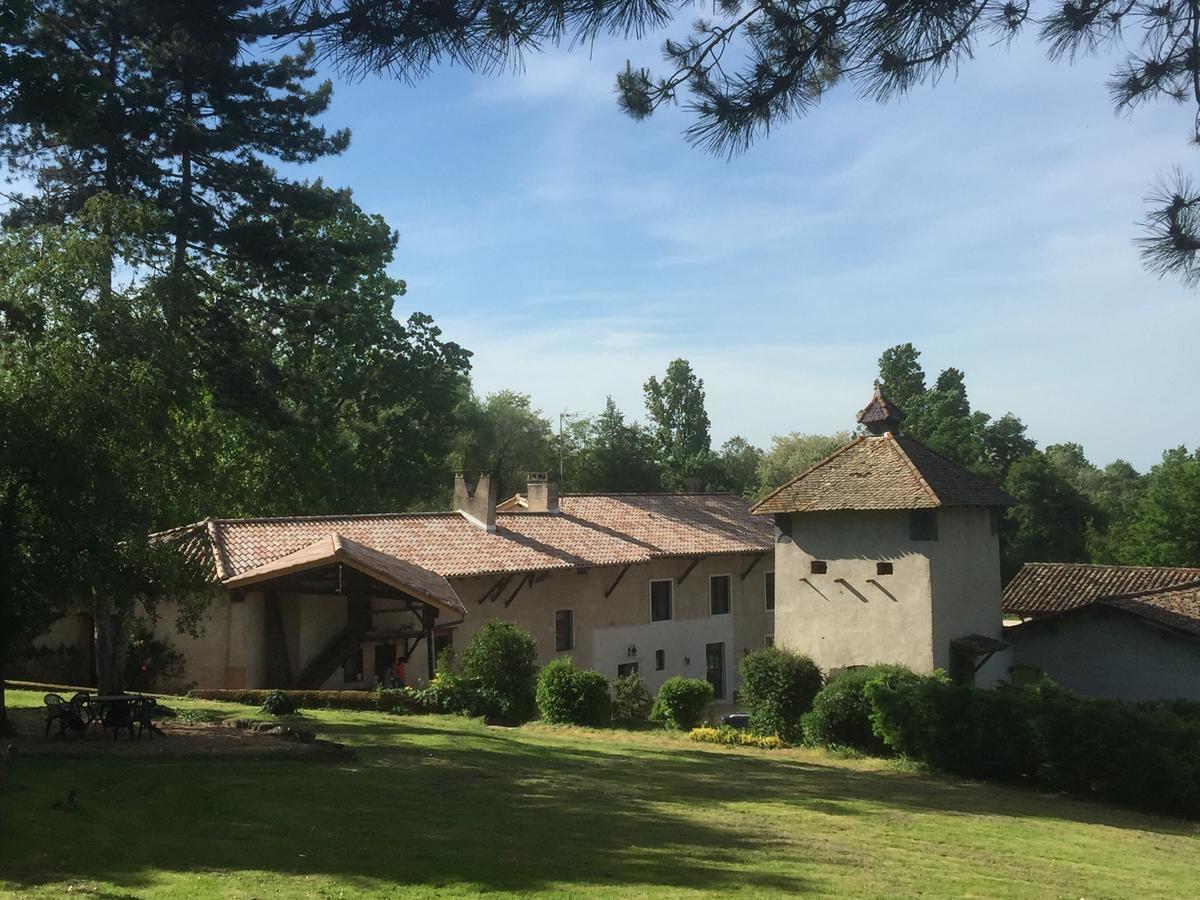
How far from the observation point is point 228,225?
71.3 feet

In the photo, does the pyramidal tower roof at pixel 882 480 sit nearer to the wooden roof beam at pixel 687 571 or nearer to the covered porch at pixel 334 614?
the wooden roof beam at pixel 687 571

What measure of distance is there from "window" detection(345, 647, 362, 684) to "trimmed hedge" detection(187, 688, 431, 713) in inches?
166

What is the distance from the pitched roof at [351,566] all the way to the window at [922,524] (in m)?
11.6

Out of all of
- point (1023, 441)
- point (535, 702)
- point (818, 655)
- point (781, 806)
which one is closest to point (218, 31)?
point (781, 806)

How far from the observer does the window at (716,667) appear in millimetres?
40344

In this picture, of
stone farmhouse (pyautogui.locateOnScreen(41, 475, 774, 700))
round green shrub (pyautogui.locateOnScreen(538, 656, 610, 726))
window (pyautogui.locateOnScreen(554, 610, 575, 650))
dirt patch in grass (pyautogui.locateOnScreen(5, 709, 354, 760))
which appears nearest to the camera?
dirt patch in grass (pyautogui.locateOnScreen(5, 709, 354, 760))

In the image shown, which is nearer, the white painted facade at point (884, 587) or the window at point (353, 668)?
the white painted facade at point (884, 587)

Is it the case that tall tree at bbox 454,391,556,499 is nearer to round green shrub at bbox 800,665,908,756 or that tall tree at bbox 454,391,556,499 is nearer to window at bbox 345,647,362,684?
window at bbox 345,647,362,684

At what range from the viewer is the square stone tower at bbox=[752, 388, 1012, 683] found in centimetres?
2814

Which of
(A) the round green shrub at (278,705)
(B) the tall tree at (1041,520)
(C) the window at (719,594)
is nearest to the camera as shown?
(A) the round green shrub at (278,705)

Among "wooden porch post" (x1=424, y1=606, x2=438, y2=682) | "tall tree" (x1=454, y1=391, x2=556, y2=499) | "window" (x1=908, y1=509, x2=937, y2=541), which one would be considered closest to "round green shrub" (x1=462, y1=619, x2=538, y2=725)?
"wooden porch post" (x1=424, y1=606, x2=438, y2=682)

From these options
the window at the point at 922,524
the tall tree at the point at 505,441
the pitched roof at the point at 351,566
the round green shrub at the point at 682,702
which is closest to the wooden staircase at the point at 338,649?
the pitched roof at the point at 351,566

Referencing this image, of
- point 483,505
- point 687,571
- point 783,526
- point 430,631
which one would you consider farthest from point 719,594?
point 430,631

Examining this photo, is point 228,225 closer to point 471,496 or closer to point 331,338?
point 471,496
